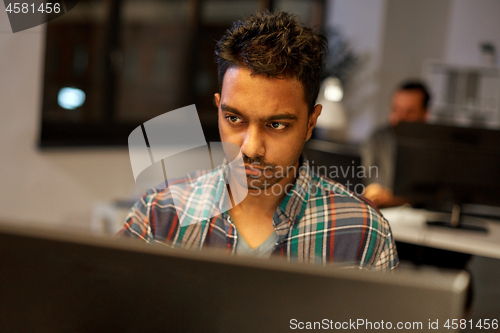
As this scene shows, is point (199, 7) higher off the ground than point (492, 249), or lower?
higher

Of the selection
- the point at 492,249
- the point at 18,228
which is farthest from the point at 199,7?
the point at 18,228

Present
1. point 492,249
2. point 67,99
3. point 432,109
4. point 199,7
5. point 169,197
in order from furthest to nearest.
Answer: point 432,109 < point 199,7 < point 67,99 < point 492,249 < point 169,197

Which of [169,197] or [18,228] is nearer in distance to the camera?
[18,228]

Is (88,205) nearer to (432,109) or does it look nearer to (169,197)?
(169,197)

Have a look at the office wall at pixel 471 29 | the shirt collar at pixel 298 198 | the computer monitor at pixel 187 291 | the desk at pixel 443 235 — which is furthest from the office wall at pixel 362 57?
the computer monitor at pixel 187 291

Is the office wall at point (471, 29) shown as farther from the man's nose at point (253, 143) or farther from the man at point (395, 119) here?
the man's nose at point (253, 143)

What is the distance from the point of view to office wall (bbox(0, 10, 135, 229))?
9.12 feet

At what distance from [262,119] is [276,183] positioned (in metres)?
0.18

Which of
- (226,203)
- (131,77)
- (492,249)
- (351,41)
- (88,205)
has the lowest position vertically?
(88,205)

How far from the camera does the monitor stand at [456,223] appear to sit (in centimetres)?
233

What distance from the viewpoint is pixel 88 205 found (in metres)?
3.28

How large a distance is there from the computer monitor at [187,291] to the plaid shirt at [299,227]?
1.78ft

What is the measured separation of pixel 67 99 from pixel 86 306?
308 centimetres

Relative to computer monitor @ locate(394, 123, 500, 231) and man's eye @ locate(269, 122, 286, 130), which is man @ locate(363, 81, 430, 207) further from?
man's eye @ locate(269, 122, 286, 130)
